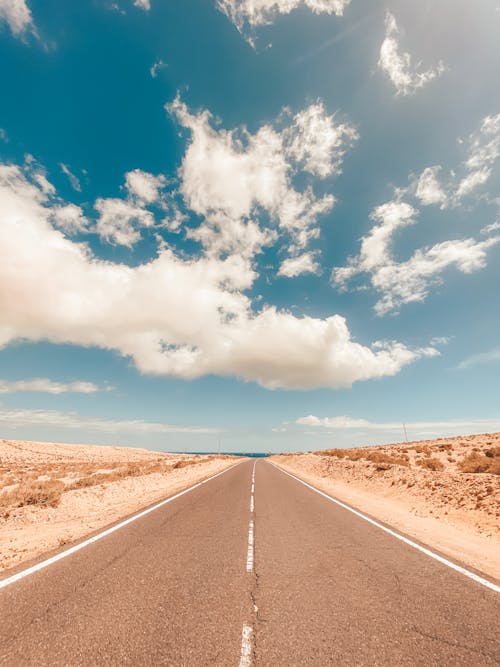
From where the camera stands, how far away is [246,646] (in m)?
3.38

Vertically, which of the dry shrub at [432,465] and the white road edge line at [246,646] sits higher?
the dry shrub at [432,465]

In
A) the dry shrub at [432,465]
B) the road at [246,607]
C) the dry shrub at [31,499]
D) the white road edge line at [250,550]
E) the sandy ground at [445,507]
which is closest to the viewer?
the road at [246,607]

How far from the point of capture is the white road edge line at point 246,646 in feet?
10.2

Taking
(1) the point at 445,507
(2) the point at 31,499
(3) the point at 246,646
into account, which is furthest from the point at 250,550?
(2) the point at 31,499

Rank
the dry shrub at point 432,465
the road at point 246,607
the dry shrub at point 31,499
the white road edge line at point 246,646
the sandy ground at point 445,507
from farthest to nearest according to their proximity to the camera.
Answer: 1. the dry shrub at point 432,465
2. the dry shrub at point 31,499
3. the sandy ground at point 445,507
4. the road at point 246,607
5. the white road edge line at point 246,646

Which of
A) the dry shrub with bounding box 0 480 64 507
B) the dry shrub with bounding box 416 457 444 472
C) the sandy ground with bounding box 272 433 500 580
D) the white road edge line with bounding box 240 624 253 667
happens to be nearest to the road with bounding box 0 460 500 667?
the white road edge line with bounding box 240 624 253 667

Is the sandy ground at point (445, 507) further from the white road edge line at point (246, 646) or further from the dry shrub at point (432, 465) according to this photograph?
the white road edge line at point (246, 646)

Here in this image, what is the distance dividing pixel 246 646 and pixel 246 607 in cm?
99

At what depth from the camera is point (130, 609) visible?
4.17 meters

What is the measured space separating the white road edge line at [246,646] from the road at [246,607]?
0.01m

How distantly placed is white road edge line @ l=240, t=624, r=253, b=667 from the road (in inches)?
0.5

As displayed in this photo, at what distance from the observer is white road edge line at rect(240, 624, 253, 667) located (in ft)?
10.2

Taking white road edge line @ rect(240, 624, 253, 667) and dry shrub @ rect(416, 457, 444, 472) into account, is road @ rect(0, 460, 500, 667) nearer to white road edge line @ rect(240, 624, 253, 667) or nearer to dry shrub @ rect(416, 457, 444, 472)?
white road edge line @ rect(240, 624, 253, 667)

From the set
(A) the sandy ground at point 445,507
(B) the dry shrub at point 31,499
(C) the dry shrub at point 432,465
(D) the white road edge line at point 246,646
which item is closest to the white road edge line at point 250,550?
(D) the white road edge line at point 246,646
